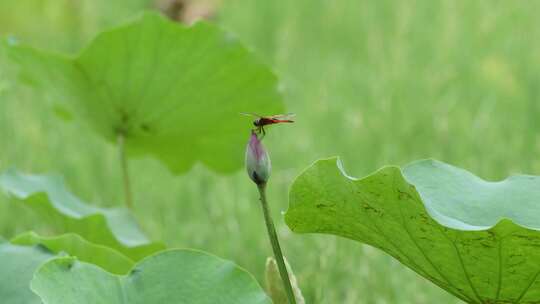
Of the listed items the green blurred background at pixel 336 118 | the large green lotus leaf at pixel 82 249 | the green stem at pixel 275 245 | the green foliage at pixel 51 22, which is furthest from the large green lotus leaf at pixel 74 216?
the green foliage at pixel 51 22

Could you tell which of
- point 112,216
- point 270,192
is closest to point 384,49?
point 270,192

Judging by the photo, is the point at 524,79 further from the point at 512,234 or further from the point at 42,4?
the point at 512,234

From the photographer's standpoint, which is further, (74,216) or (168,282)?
(74,216)

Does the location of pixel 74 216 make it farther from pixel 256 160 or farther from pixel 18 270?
pixel 256 160

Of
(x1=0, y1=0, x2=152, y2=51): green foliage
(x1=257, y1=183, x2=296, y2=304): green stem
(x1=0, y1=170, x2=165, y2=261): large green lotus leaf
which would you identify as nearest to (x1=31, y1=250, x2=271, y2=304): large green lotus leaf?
(x1=257, y1=183, x2=296, y2=304): green stem

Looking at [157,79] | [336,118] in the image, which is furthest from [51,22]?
[157,79]

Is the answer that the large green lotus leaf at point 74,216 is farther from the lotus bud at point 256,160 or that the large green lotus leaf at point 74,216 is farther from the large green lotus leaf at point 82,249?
the lotus bud at point 256,160
